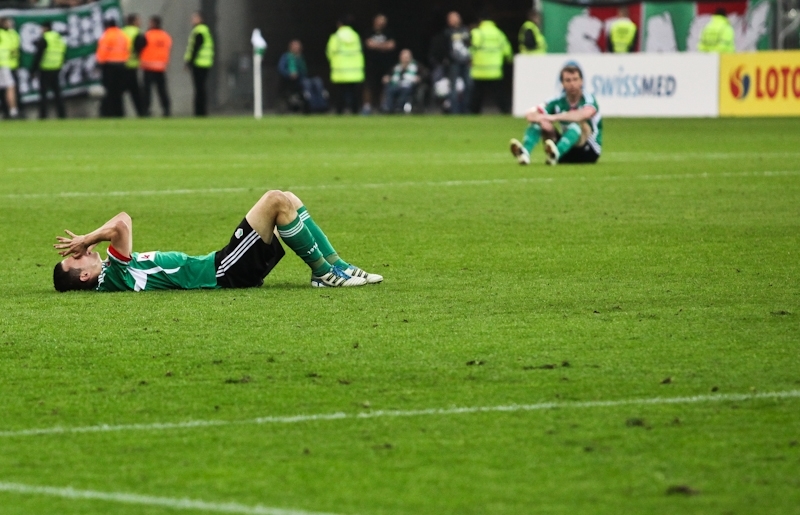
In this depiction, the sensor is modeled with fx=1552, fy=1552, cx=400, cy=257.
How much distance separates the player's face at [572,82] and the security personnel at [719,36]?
14461mm

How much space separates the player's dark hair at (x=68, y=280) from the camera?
27.8ft

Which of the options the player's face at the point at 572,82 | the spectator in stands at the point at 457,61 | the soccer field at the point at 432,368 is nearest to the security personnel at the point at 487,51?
the spectator in stands at the point at 457,61

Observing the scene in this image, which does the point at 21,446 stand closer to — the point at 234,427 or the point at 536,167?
the point at 234,427

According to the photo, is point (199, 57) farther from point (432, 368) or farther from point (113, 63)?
point (432, 368)

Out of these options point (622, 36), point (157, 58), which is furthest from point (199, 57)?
point (622, 36)

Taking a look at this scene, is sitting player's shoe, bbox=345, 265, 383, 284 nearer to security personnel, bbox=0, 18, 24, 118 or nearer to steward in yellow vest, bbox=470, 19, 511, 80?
steward in yellow vest, bbox=470, 19, 511, 80

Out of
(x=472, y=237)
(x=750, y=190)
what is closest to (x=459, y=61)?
(x=750, y=190)

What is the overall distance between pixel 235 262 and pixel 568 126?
998 centimetres

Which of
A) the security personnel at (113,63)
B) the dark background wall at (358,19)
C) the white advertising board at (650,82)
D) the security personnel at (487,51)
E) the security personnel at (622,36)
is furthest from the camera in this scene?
the dark background wall at (358,19)

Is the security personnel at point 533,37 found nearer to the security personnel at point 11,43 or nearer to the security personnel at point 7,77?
the security personnel at point 11,43

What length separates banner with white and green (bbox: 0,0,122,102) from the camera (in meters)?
35.8

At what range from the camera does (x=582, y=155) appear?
18.5 meters

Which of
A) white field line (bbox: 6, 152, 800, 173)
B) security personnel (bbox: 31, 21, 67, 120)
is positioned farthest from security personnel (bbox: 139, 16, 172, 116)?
white field line (bbox: 6, 152, 800, 173)

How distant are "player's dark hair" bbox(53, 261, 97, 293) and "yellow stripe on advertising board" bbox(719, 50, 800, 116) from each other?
21609 millimetres
